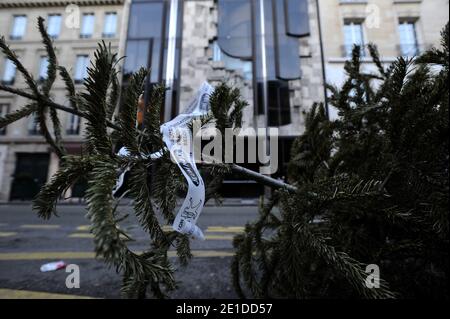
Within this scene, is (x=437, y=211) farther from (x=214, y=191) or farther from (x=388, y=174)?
(x=214, y=191)

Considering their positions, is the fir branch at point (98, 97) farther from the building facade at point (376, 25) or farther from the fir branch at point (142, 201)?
the building facade at point (376, 25)

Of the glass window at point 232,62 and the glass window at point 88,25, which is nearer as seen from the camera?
the glass window at point 232,62

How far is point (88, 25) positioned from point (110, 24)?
1.41 metres

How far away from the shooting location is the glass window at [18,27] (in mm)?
15500

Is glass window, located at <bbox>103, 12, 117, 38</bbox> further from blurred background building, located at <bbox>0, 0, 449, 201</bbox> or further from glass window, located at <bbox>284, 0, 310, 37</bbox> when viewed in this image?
glass window, located at <bbox>284, 0, 310, 37</bbox>

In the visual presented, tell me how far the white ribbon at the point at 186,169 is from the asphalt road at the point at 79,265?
129 millimetres

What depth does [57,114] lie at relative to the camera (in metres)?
1.10

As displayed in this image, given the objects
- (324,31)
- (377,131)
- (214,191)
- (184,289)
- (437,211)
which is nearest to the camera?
(437,211)

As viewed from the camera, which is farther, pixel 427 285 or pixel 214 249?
pixel 214 249

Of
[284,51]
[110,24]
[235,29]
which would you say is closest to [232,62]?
[235,29]

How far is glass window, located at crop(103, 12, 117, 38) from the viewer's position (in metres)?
16.3

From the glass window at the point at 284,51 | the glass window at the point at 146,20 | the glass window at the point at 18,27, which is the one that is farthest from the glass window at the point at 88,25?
the glass window at the point at 284,51

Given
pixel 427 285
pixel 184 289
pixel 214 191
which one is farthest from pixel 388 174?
pixel 184 289

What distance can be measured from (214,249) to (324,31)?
1541 cm
